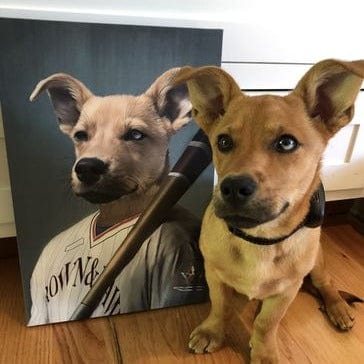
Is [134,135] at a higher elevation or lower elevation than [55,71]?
lower

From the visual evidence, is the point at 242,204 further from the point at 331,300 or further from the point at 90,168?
the point at 331,300

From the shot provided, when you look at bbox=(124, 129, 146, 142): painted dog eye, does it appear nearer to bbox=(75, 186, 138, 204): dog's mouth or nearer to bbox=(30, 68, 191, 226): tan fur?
bbox=(30, 68, 191, 226): tan fur

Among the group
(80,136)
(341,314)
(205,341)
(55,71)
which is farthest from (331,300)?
(55,71)

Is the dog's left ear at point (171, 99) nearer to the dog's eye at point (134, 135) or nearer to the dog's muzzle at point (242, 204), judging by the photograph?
the dog's eye at point (134, 135)

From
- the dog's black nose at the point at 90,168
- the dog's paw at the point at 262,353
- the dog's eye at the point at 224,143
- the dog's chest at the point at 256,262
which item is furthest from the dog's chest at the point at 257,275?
the dog's black nose at the point at 90,168

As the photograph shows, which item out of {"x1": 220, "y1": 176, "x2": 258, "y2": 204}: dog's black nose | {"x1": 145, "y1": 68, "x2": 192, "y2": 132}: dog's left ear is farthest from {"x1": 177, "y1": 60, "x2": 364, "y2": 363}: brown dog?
{"x1": 145, "y1": 68, "x2": 192, "y2": 132}: dog's left ear
